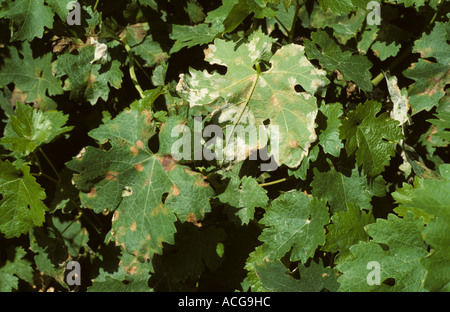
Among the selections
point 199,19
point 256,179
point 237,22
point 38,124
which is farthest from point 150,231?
point 199,19

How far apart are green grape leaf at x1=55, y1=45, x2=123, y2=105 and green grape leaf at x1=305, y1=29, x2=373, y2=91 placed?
3.41 ft

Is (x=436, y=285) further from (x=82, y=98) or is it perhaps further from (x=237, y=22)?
(x=82, y=98)

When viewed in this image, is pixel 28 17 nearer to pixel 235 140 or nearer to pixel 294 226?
pixel 235 140

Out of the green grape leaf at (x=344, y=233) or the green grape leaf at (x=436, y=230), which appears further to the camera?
the green grape leaf at (x=344, y=233)

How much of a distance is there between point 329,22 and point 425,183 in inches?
45.0

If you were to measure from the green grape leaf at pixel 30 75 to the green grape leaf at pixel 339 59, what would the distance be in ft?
4.97

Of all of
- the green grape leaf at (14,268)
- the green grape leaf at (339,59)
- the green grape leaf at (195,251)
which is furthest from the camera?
the green grape leaf at (14,268)

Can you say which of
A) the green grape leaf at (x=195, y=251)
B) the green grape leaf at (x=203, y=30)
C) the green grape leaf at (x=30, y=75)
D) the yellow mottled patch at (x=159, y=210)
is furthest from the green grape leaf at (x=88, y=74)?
the green grape leaf at (x=195, y=251)

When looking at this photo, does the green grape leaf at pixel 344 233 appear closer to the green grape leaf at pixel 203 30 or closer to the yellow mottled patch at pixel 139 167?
the yellow mottled patch at pixel 139 167

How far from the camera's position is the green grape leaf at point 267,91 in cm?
205

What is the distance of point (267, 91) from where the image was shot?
2125 millimetres

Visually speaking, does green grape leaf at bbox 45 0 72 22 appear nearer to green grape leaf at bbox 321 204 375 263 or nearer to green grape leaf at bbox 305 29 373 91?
green grape leaf at bbox 305 29 373 91

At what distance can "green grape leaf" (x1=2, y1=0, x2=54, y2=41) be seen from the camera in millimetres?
2148

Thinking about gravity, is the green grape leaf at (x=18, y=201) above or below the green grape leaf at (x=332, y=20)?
below
